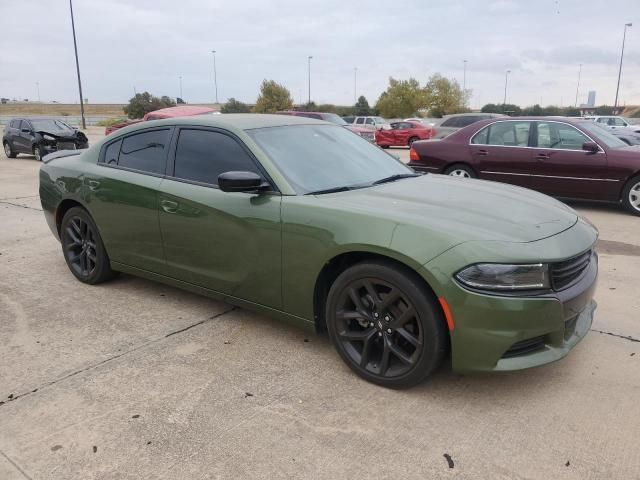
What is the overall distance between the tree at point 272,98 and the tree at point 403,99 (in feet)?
37.6

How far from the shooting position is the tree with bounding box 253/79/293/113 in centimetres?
5797

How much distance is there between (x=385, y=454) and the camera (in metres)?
2.44

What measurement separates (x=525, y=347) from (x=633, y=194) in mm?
6190

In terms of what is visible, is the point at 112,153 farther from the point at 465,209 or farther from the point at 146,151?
the point at 465,209

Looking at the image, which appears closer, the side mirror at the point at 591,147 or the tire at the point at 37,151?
the side mirror at the point at 591,147

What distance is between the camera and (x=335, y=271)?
318 cm

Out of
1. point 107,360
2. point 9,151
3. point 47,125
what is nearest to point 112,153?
point 107,360

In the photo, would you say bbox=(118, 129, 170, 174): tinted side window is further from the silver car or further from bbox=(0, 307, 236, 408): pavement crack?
the silver car

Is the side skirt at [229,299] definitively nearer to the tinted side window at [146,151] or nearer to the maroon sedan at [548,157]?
the tinted side window at [146,151]

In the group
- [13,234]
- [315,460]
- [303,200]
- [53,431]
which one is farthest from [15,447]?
[13,234]

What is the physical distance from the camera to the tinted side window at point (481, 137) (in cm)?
872

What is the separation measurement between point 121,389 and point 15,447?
0.61 meters

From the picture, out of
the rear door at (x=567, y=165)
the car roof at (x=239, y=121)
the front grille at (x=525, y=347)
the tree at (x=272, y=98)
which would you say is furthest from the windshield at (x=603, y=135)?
the tree at (x=272, y=98)

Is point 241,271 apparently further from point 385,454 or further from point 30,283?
point 30,283
